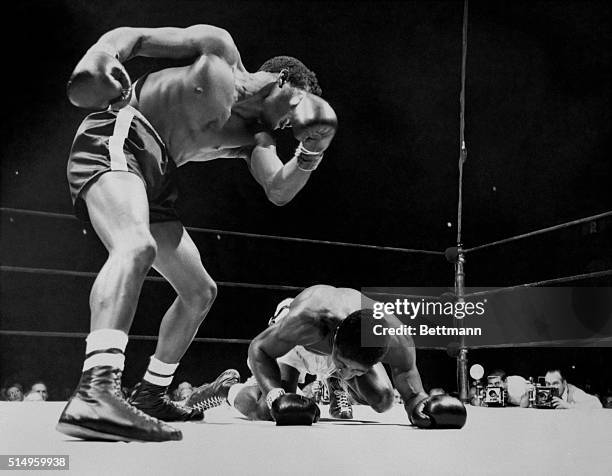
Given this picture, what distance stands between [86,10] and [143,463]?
141 centimetres

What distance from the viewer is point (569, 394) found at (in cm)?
292

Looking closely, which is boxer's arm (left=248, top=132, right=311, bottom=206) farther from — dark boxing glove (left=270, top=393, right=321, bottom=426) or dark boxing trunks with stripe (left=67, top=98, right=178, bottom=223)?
dark boxing glove (left=270, top=393, right=321, bottom=426)

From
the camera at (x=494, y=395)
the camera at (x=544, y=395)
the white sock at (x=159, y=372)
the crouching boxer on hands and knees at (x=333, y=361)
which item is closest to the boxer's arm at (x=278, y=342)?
the crouching boxer on hands and knees at (x=333, y=361)

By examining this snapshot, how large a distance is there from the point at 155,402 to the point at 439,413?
0.64m

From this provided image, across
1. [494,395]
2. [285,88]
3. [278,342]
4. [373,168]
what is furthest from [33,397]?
→ [494,395]

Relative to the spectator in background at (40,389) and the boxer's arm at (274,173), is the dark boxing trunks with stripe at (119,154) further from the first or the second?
the spectator in background at (40,389)

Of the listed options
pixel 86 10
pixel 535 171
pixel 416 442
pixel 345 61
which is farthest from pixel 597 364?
pixel 86 10

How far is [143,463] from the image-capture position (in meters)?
0.89

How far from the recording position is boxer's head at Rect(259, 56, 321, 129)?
68.1 inches

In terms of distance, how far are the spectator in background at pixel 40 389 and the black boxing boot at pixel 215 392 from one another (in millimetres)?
578

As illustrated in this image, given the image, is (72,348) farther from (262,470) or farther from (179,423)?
(262,470)

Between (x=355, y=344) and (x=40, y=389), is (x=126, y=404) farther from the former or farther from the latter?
(x=40, y=389)

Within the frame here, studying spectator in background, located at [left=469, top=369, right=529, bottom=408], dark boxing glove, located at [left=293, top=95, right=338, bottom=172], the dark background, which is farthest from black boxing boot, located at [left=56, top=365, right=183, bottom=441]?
spectator in background, located at [left=469, top=369, right=529, bottom=408]

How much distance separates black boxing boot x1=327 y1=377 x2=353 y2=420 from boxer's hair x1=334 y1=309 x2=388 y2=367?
1.28 ft
